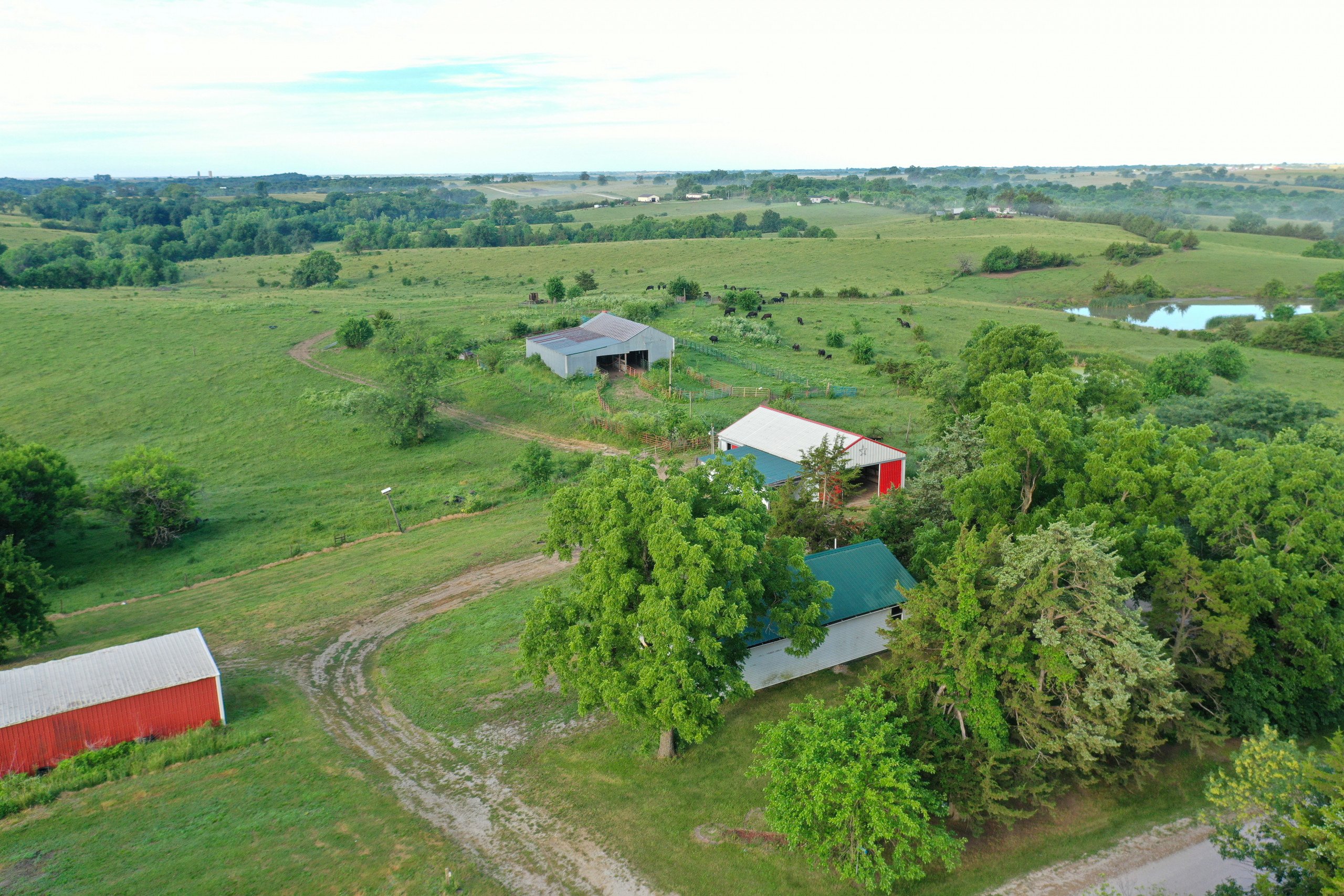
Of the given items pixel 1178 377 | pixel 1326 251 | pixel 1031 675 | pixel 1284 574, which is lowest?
pixel 1178 377

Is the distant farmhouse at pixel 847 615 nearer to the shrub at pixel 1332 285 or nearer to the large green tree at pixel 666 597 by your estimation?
the large green tree at pixel 666 597

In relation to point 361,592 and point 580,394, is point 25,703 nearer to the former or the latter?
point 361,592

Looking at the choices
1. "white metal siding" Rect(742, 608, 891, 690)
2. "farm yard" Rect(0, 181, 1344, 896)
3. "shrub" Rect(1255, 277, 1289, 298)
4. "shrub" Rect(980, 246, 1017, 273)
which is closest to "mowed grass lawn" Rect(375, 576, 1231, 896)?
"farm yard" Rect(0, 181, 1344, 896)

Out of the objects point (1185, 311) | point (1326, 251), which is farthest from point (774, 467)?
point (1326, 251)

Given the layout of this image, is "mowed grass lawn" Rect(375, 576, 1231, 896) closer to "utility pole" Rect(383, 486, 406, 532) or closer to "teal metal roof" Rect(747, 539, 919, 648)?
"teal metal roof" Rect(747, 539, 919, 648)

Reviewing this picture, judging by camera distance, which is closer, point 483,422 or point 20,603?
point 20,603

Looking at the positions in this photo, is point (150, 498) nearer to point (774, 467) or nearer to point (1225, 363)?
point (774, 467)
